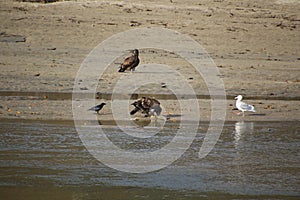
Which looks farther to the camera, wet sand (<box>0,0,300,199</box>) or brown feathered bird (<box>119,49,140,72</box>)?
brown feathered bird (<box>119,49,140,72</box>)

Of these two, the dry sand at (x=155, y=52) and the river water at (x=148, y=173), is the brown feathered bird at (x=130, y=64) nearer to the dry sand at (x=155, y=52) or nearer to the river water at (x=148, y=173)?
the dry sand at (x=155, y=52)

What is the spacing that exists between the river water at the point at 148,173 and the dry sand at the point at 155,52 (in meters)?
1.70

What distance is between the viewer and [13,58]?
53.5ft

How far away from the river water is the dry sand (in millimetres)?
1699

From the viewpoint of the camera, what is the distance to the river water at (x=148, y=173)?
6.80 metres

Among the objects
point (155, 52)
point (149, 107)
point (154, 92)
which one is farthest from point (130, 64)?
point (149, 107)

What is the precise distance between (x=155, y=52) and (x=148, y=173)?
35.6ft

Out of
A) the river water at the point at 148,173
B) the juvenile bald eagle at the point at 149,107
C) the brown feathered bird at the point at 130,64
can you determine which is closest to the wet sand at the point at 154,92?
the river water at the point at 148,173

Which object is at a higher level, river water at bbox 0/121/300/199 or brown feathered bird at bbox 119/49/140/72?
brown feathered bird at bbox 119/49/140/72

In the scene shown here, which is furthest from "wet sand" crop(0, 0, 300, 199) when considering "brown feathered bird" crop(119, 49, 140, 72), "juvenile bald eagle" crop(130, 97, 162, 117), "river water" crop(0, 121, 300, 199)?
"juvenile bald eagle" crop(130, 97, 162, 117)

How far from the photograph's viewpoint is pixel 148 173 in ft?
25.0

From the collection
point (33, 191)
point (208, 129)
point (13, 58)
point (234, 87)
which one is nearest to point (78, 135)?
point (208, 129)

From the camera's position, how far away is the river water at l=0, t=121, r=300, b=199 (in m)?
6.80

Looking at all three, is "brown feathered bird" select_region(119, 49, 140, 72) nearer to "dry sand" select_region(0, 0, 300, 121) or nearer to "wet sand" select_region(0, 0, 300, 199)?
"wet sand" select_region(0, 0, 300, 199)
